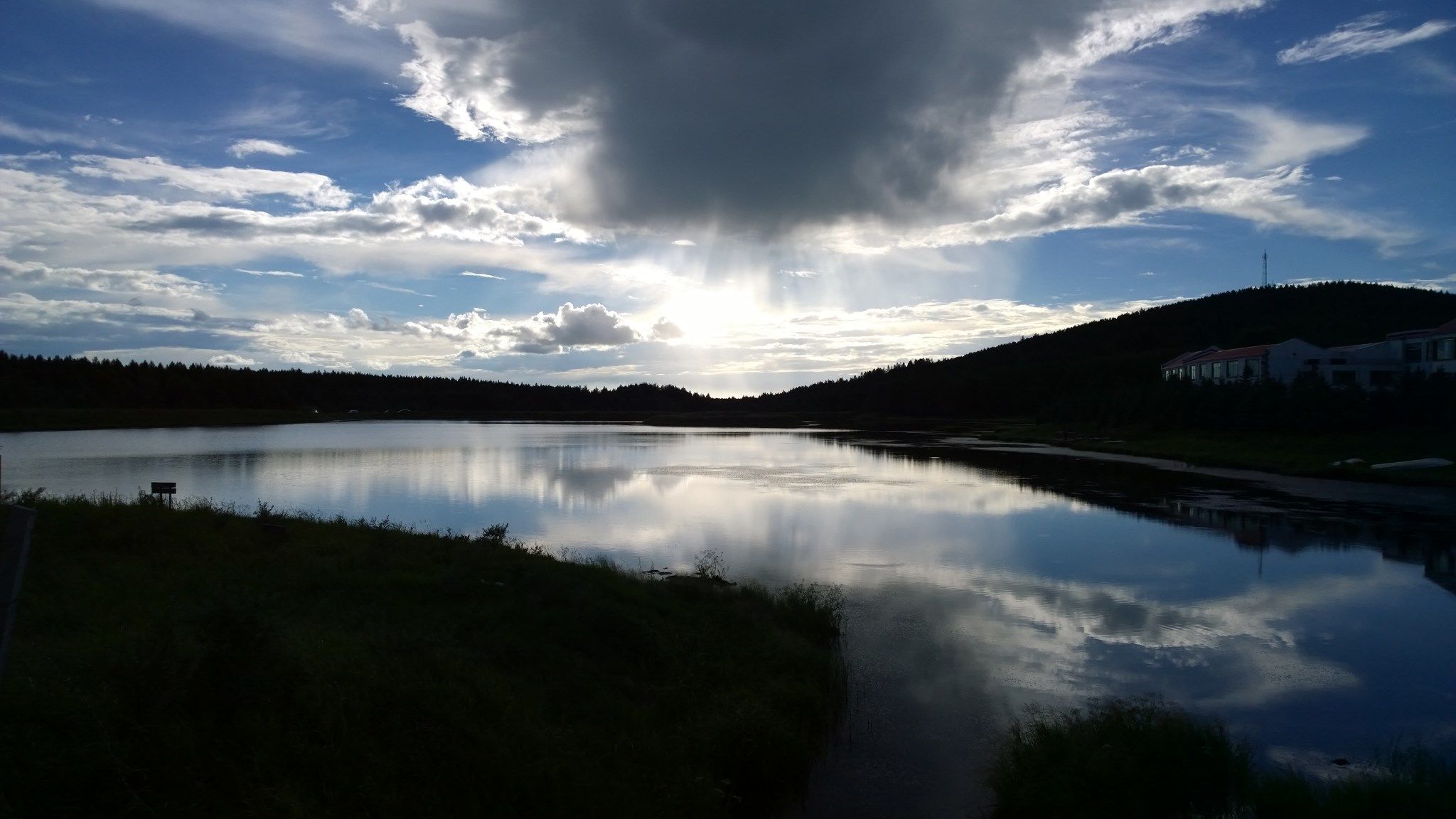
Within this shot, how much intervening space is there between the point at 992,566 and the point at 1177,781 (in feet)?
38.6

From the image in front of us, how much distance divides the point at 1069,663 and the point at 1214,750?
4065mm

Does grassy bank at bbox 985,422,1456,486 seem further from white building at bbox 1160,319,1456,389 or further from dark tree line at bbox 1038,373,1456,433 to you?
A: white building at bbox 1160,319,1456,389

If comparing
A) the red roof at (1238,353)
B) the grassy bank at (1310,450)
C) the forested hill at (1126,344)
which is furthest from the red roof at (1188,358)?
the grassy bank at (1310,450)

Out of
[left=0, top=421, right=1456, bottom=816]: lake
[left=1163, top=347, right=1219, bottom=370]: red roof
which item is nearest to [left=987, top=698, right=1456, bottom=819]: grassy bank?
[left=0, top=421, right=1456, bottom=816]: lake

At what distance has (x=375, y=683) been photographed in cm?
739

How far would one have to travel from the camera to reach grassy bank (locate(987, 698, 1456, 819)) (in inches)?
286

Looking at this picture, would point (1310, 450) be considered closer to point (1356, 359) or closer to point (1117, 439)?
point (1117, 439)

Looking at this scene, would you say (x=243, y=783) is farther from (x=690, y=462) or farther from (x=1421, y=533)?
(x=690, y=462)

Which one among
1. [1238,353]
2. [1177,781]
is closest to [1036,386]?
[1238,353]

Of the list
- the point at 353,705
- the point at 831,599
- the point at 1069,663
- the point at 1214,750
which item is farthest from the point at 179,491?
the point at 1214,750

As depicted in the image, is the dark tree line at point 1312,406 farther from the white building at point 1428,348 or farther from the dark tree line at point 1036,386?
the white building at point 1428,348

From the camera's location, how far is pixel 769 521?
25484 mm

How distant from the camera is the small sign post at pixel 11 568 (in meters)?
4.31

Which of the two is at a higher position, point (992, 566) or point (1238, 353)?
point (1238, 353)
